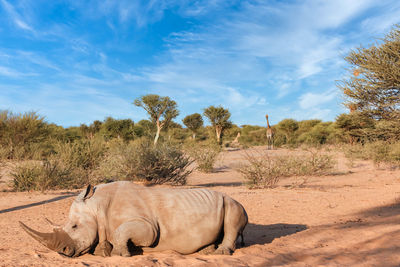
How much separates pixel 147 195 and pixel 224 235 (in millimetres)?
1047

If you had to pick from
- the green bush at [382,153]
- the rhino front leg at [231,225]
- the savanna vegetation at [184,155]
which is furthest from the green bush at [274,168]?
the rhino front leg at [231,225]

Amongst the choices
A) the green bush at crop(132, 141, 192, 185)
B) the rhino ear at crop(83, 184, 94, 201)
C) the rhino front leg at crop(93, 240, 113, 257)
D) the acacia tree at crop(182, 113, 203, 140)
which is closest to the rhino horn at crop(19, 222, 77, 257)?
the rhino front leg at crop(93, 240, 113, 257)

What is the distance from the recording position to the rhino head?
10.4 feet

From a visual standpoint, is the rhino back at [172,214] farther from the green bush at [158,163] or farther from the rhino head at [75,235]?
the green bush at [158,163]

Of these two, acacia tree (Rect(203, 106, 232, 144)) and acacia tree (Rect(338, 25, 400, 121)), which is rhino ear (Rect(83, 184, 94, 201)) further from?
acacia tree (Rect(203, 106, 232, 144))

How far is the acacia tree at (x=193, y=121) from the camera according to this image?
45344mm

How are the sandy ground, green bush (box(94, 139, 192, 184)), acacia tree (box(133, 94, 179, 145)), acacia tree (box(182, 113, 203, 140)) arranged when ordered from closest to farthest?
1. the sandy ground
2. green bush (box(94, 139, 192, 184))
3. acacia tree (box(133, 94, 179, 145))
4. acacia tree (box(182, 113, 203, 140))

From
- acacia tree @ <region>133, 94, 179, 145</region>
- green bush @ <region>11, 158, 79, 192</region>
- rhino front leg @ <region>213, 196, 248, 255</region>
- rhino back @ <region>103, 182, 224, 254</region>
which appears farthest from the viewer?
acacia tree @ <region>133, 94, 179, 145</region>

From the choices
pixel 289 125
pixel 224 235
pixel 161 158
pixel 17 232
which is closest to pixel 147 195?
pixel 224 235

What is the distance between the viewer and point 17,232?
514 centimetres

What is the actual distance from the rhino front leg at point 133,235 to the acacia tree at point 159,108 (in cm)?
3205

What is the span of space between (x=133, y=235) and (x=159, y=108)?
1304 inches

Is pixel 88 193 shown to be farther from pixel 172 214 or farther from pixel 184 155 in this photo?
pixel 184 155

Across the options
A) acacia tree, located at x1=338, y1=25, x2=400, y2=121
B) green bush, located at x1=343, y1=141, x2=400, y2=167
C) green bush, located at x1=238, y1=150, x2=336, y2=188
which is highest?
acacia tree, located at x1=338, y1=25, x2=400, y2=121
